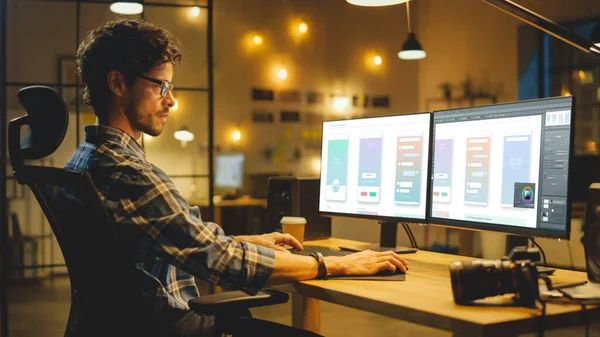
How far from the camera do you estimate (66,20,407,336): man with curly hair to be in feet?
4.87

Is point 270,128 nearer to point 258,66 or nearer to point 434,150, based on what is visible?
point 258,66

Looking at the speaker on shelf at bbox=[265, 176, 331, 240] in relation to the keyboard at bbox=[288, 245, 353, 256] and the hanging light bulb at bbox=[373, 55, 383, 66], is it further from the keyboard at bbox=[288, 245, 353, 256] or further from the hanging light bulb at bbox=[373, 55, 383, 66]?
the hanging light bulb at bbox=[373, 55, 383, 66]

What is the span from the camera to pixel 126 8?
5.32 m

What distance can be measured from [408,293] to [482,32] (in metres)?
6.94

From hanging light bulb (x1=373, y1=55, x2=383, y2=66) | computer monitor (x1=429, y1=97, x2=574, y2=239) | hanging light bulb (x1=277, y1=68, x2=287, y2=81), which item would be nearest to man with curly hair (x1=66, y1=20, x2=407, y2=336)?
computer monitor (x1=429, y1=97, x2=574, y2=239)

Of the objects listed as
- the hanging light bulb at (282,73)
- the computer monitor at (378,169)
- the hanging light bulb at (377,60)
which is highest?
the hanging light bulb at (377,60)

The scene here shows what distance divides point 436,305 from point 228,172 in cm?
610

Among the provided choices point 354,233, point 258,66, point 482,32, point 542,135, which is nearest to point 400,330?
point 542,135

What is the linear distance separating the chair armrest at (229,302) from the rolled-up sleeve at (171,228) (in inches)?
1.5

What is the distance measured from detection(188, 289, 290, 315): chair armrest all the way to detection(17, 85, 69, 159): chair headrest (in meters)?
0.47

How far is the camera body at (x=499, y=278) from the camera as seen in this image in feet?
4.53

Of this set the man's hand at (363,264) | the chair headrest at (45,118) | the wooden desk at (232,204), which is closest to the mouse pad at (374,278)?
the man's hand at (363,264)

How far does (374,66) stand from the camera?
27.9ft

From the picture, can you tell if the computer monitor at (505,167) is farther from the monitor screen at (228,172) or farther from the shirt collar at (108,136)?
the monitor screen at (228,172)
